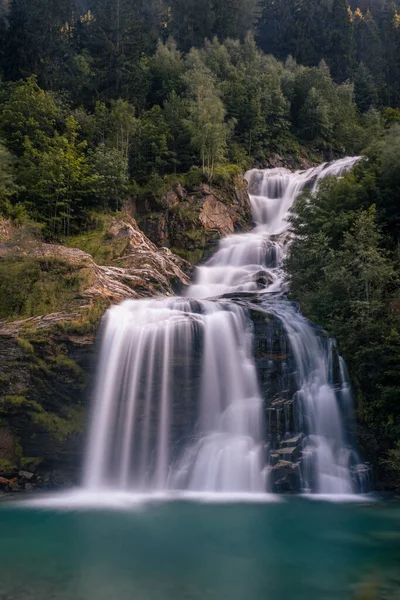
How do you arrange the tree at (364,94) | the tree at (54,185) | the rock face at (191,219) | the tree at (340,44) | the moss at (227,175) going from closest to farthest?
the tree at (54,185) < the rock face at (191,219) < the moss at (227,175) < the tree at (364,94) < the tree at (340,44)

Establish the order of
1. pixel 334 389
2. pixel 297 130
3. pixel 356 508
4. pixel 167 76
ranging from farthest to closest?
pixel 297 130 → pixel 167 76 → pixel 334 389 → pixel 356 508

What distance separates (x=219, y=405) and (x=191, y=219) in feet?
52.3

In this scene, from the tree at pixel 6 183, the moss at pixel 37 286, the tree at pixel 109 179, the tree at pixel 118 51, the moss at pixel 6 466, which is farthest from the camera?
the tree at pixel 118 51

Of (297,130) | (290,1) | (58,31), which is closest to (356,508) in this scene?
(297,130)

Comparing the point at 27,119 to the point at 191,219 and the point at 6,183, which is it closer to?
the point at 6,183

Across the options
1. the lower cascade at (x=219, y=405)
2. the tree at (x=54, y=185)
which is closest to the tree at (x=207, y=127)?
the tree at (x=54, y=185)

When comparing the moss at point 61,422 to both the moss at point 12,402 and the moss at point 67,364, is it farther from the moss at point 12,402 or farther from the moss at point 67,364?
the moss at point 67,364

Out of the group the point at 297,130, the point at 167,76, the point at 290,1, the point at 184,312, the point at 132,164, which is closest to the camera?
the point at 184,312

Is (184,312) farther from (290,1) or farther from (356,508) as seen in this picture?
(290,1)

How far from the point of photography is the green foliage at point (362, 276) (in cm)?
1466

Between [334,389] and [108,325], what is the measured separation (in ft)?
24.9

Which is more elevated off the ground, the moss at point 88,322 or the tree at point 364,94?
the tree at point 364,94

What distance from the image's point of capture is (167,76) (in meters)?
42.7

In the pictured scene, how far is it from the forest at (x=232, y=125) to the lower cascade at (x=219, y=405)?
1191mm
